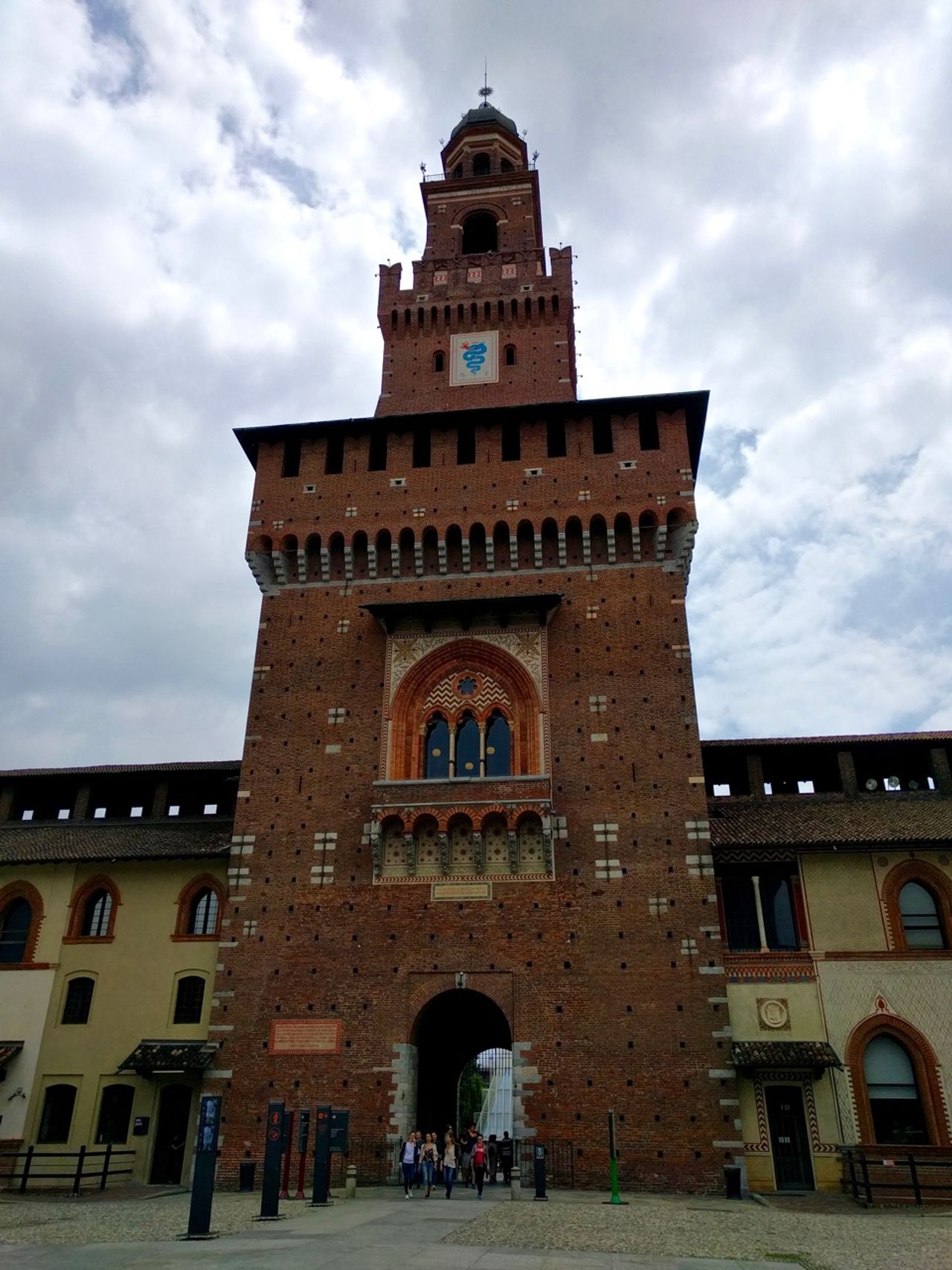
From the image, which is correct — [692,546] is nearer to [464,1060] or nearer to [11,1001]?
[464,1060]

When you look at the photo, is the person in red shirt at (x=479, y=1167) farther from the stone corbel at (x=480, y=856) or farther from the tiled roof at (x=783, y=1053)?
the stone corbel at (x=480, y=856)

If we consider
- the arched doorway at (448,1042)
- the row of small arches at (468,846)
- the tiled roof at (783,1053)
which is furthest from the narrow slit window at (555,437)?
the tiled roof at (783,1053)

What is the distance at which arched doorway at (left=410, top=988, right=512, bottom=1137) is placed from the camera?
1035 inches

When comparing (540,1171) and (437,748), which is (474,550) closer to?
(437,748)

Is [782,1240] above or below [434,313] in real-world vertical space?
below

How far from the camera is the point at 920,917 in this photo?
27.2 meters

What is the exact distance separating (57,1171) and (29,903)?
326 inches

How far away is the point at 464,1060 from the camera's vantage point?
35094 mm

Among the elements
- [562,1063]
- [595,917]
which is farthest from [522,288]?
[562,1063]

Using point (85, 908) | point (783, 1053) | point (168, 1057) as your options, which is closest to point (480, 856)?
point (783, 1053)

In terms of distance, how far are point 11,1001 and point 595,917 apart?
1884 cm

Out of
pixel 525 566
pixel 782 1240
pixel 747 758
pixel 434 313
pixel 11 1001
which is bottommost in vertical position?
pixel 782 1240

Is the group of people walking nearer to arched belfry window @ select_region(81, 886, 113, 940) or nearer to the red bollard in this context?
the red bollard

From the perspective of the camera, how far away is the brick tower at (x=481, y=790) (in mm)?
24688
